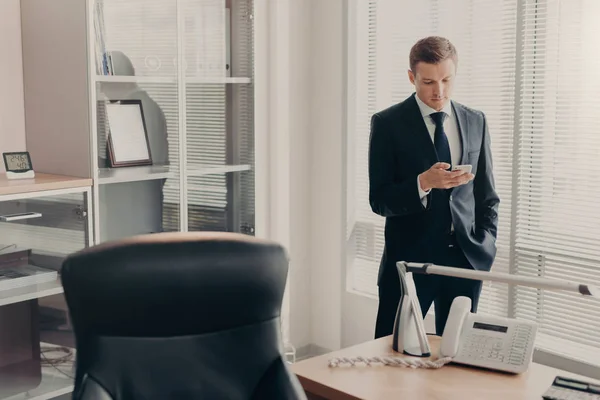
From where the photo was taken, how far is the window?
316 cm

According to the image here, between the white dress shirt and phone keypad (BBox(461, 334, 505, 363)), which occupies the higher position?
the white dress shirt

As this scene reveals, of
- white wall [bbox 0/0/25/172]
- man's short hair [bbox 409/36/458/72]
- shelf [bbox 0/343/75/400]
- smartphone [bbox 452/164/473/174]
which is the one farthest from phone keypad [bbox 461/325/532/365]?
white wall [bbox 0/0/25/172]

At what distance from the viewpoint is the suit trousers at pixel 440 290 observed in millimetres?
2914

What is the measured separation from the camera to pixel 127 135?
11.1 ft

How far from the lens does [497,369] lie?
216 centimetres

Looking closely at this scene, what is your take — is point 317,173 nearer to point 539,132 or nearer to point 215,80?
point 215,80

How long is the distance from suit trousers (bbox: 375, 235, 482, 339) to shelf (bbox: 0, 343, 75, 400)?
49.7 inches

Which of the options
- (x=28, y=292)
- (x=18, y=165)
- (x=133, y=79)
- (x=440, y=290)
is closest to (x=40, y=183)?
(x=18, y=165)

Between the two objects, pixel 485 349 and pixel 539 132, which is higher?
pixel 539 132

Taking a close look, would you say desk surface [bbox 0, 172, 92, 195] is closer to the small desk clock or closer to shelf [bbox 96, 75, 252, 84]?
the small desk clock

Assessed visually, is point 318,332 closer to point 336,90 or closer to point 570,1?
point 336,90

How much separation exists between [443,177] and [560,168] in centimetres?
69

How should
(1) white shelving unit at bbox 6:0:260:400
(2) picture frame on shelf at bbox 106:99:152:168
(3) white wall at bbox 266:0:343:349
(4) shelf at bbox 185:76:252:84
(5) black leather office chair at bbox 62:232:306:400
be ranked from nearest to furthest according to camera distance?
(5) black leather office chair at bbox 62:232:306:400, (1) white shelving unit at bbox 6:0:260:400, (2) picture frame on shelf at bbox 106:99:152:168, (4) shelf at bbox 185:76:252:84, (3) white wall at bbox 266:0:343:349

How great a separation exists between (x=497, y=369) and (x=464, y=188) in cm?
96
